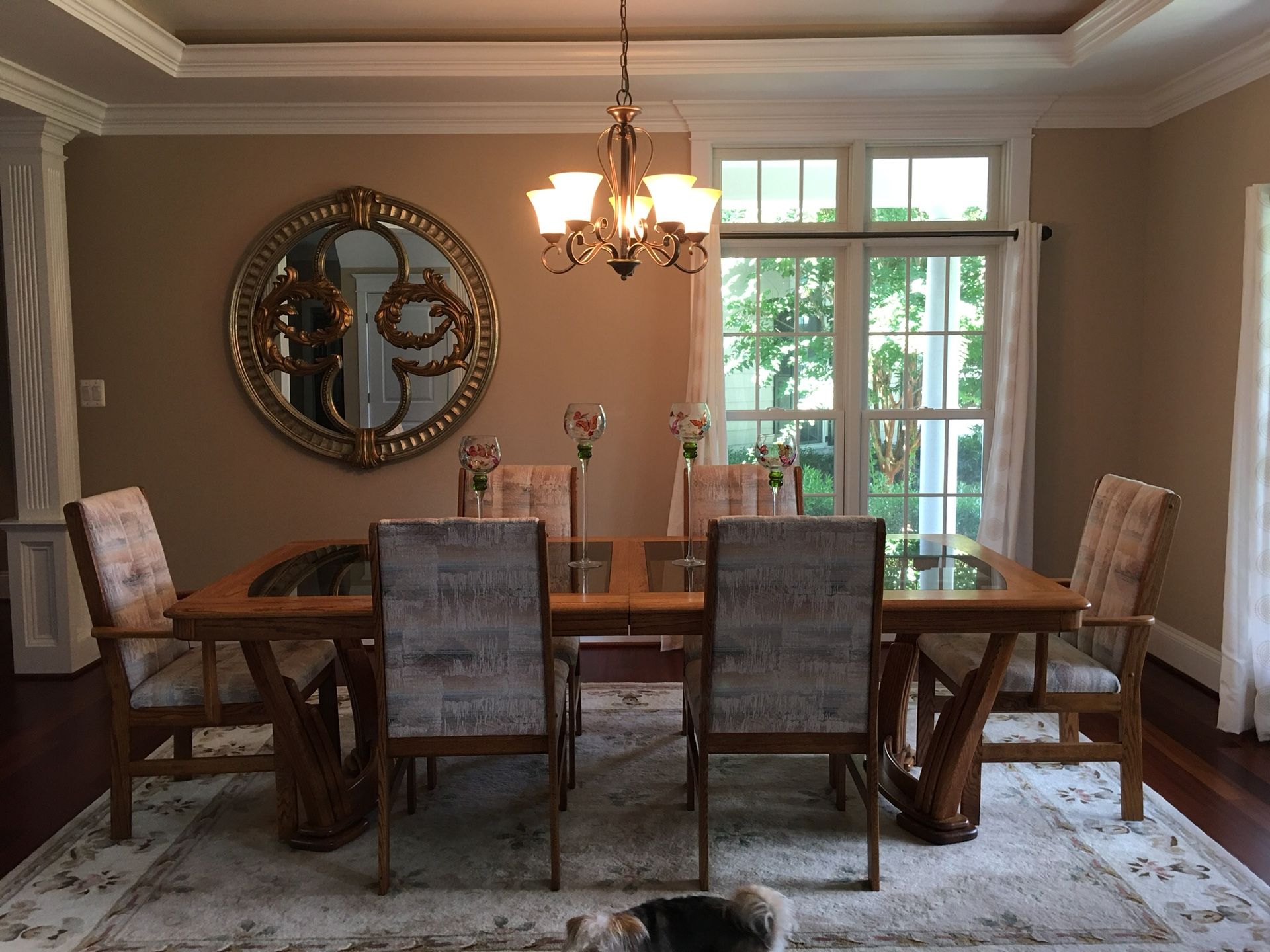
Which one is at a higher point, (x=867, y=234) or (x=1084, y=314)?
(x=867, y=234)

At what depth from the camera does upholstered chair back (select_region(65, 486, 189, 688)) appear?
8.66 ft

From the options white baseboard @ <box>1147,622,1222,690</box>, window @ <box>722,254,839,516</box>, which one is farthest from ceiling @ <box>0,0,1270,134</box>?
white baseboard @ <box>1147,622,1222,690</box>

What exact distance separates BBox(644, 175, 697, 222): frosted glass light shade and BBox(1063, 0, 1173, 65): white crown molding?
5.75 ft

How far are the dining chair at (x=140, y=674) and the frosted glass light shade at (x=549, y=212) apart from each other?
1438 millimetres

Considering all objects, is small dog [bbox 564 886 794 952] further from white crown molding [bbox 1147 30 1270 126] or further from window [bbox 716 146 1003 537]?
white crown molding [bbox 1147 30 1270 126]

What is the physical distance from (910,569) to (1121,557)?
0.58 metres

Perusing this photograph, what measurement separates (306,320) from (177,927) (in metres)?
2.81

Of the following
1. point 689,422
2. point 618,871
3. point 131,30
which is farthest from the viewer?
point 131,30

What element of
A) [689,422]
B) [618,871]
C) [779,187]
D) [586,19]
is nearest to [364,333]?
[586,19]

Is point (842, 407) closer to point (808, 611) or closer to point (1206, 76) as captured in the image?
point (1206, 76)

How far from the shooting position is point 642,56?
3891 mm

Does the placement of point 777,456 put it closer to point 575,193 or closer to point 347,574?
point 575,193

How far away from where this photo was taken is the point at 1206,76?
152 inches

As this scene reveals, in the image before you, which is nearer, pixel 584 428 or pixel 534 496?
pixel 584 428
